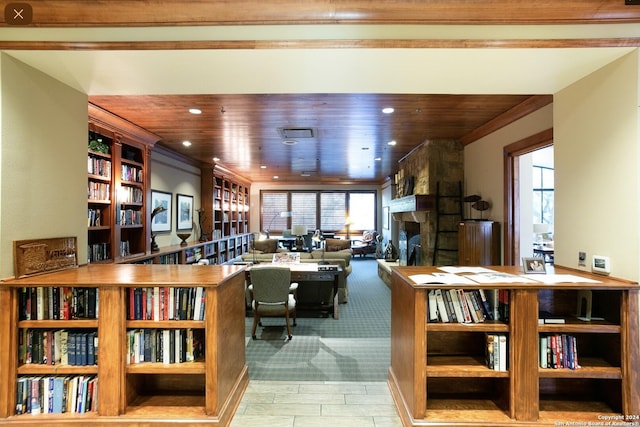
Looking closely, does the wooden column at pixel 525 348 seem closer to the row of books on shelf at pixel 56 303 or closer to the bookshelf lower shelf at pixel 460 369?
the bookshelf lower shelf at pixel 460 369

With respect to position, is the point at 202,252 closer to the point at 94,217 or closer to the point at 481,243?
the point at 94,217

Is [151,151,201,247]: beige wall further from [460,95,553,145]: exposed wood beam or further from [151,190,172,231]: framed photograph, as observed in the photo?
[460,95,553,145]: exposed wood beam

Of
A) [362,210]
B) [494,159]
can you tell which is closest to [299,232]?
[362,210]

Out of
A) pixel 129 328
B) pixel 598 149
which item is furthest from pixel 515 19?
pixel 129 328

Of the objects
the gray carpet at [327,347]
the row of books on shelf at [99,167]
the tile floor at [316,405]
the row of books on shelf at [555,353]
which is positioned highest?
the row of books on shelf at [99,167]

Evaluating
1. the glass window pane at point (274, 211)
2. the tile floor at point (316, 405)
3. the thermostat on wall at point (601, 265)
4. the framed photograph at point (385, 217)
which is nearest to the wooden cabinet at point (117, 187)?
the tile floor at point (316, 405)

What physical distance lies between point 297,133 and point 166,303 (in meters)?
3.31

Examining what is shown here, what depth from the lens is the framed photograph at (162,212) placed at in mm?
5521

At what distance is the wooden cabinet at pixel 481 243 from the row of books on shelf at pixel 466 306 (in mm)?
2210

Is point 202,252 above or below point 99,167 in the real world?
below

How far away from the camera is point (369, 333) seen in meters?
3.91

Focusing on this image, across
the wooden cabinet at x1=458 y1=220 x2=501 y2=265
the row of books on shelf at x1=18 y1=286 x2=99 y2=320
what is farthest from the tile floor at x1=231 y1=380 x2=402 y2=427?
the wooden cabinet at x1=458 y1=220 x2=501 y2=265

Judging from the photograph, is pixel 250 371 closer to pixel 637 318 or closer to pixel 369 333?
pixel 369 333

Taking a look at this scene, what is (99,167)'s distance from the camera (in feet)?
13.0
